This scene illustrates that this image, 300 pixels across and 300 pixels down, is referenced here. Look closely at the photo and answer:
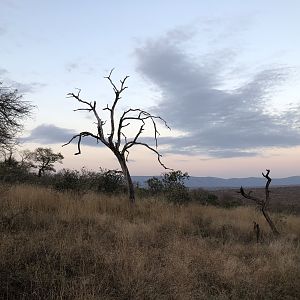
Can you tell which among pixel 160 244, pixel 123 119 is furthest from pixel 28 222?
pixel 123 119

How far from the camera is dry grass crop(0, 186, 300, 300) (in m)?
5.81

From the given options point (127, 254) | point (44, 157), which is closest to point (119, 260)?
point (127, 254)

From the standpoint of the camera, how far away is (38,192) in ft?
44.0

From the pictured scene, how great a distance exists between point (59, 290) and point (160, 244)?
13.5ft

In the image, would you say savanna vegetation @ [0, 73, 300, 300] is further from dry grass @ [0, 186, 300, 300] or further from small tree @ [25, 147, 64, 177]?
small tree @ [25, 147, 64, 177]

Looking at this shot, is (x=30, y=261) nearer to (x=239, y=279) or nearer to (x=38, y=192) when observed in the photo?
(x=239, y=279)

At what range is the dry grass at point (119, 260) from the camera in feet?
19.1

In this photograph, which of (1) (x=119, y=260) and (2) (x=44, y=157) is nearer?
(1) (x=119, y=260)

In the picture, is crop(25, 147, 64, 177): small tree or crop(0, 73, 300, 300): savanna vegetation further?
crop(25, 147, 64, 177): small tree

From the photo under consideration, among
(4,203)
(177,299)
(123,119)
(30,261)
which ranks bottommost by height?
(177,299)

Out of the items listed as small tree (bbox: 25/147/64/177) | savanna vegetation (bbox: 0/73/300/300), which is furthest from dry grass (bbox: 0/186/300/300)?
small tree (bbox: 25/147/64/177)

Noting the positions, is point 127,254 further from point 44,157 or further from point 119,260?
point 44,157

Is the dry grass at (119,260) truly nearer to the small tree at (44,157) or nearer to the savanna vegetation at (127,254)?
the savanna vegetation at (127,254)

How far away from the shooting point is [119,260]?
6789 mm
